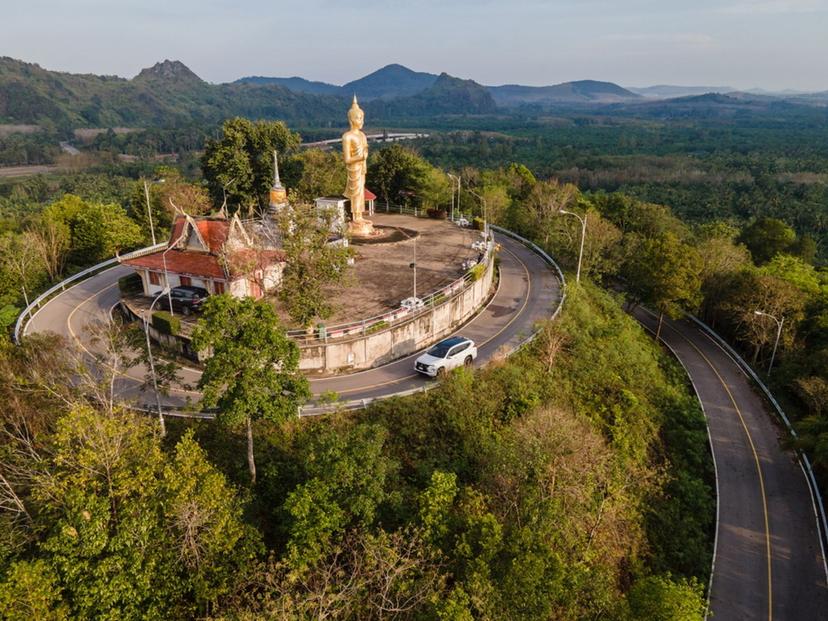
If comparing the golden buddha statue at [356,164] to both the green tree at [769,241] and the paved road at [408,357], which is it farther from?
the green tree at [769,241]

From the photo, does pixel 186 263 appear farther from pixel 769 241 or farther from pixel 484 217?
pixel 769 241

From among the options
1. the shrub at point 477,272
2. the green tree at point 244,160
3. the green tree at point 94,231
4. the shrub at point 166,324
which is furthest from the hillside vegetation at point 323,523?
the green tree at point 244,160

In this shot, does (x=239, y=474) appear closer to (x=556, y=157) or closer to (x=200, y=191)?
(x=200, y=191)

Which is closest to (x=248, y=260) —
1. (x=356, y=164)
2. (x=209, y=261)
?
(x=209, y=261)

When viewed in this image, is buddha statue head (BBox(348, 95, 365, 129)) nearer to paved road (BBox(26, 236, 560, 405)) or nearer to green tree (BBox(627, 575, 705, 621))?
paved road (BBox(26, 236, 560, 405))

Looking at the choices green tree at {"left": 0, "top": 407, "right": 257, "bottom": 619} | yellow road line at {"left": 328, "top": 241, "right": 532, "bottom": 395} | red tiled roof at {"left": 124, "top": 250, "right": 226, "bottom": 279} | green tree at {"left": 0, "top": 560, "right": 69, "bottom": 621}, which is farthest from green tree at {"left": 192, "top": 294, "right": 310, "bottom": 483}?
red tiled roof at {"left": 124, "top": 250, "right": 226, "bottom": 279}

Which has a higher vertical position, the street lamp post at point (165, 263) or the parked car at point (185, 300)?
the street lamp post at point (165, 263)
